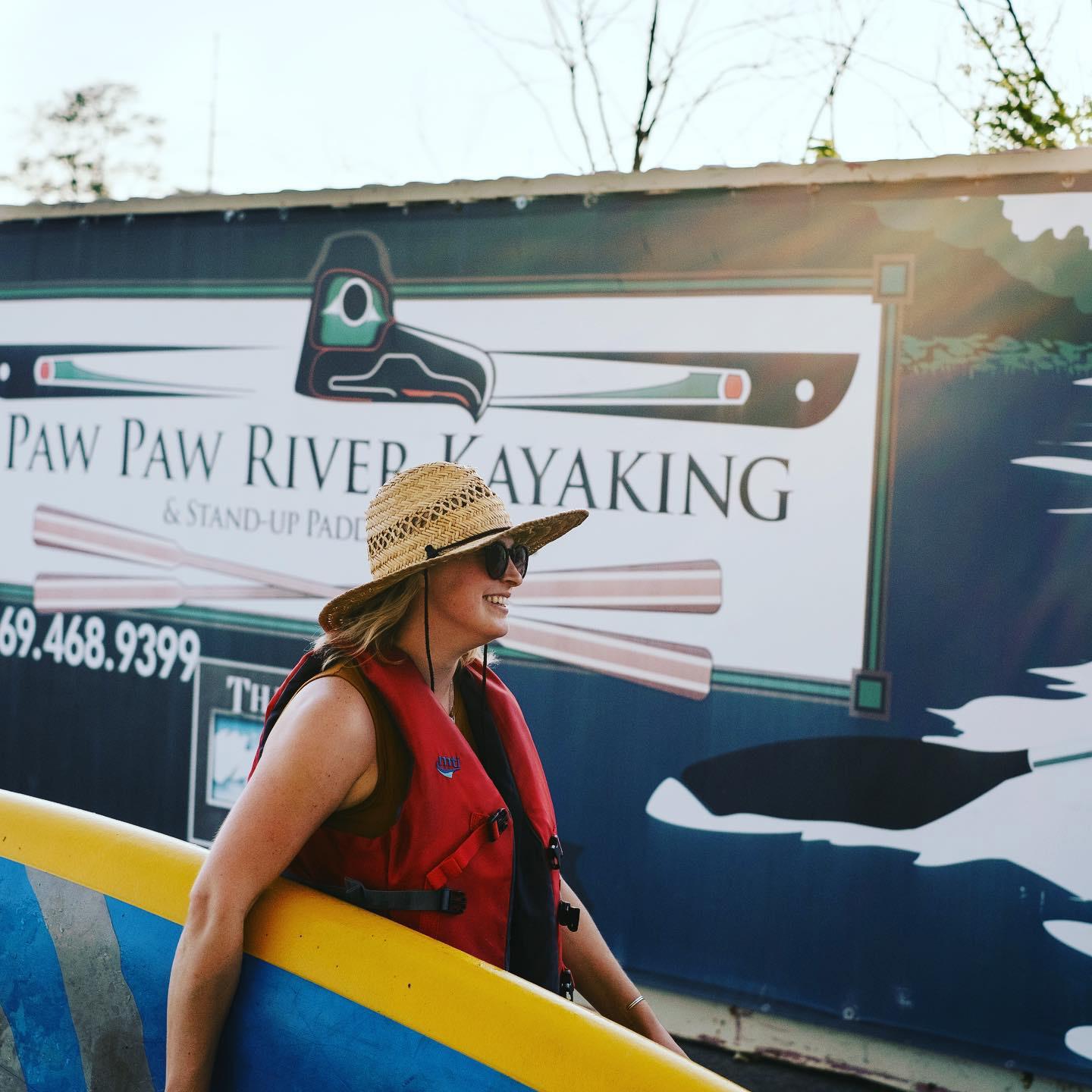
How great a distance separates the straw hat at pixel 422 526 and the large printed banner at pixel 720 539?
178cm

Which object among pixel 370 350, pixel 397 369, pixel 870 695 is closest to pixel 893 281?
pixel 870 695

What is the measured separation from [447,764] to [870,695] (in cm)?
203

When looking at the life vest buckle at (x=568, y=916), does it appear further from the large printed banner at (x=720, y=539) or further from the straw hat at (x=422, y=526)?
the large printed banner at (x=720, y=539)

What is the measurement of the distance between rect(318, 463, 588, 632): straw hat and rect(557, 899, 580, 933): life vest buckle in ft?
2.06

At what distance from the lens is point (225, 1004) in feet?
5.34

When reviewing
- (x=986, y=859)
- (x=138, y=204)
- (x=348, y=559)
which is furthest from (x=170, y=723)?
(x=986, y=859)

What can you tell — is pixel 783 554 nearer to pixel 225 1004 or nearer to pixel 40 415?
pixel 225 1004

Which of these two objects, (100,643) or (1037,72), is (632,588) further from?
(1037,72)

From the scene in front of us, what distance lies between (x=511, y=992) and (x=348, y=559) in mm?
2592

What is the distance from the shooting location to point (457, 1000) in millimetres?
1735

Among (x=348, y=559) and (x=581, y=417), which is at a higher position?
(x=581, y=417)

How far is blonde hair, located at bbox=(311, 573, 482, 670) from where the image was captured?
1821 millimetres

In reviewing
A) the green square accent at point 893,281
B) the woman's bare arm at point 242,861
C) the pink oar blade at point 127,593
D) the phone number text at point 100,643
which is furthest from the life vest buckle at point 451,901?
the phone number text at point 100,643

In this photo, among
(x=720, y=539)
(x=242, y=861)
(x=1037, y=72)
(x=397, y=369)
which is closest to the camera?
(x=242, y=861)
